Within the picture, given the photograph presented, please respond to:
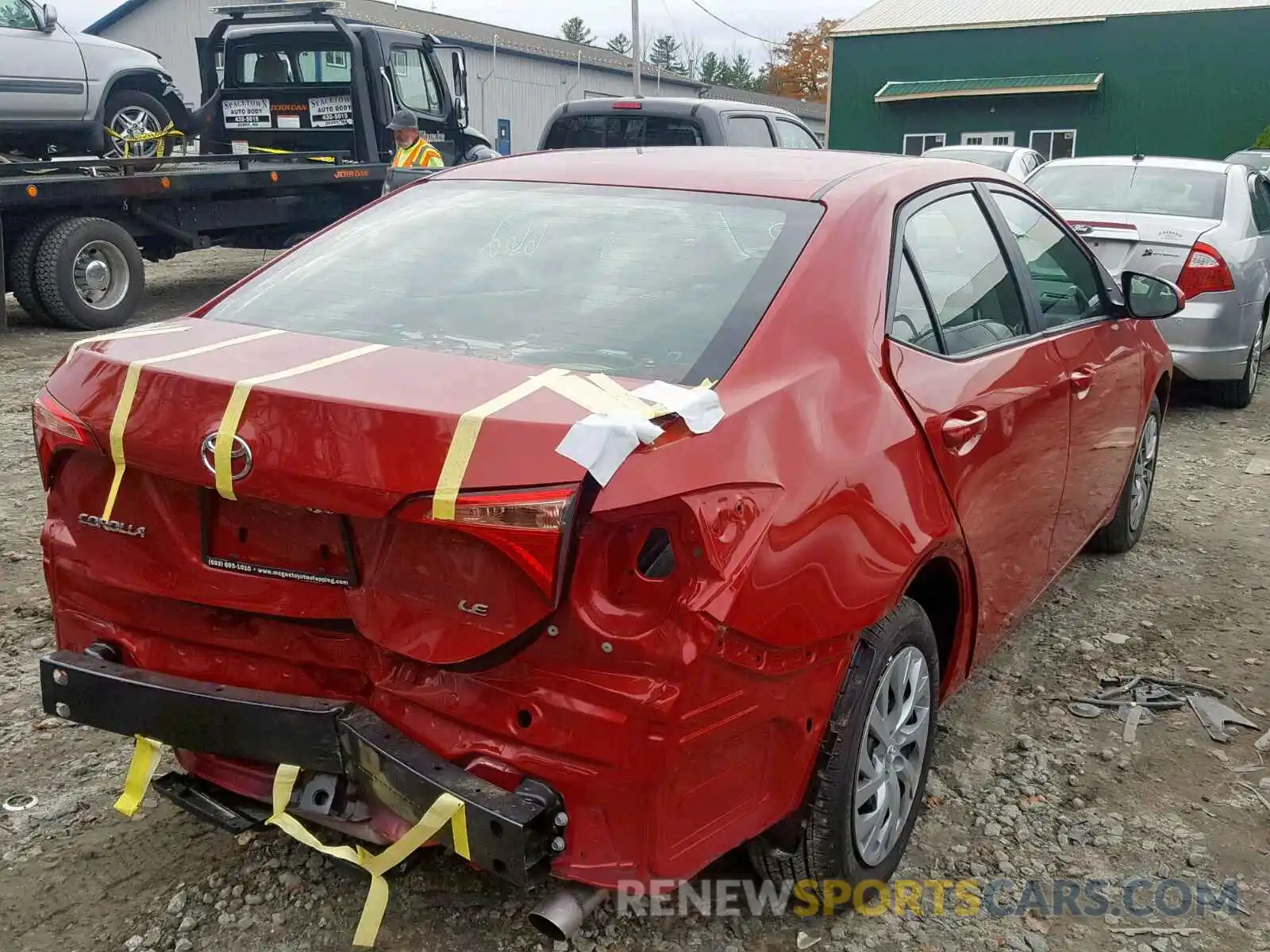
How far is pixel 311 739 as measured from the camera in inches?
84.9

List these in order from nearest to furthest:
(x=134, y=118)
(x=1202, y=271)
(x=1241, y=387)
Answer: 1. (x=1202, y=271)
2. (x=1241, y=387)
3. (x=134, y=118)

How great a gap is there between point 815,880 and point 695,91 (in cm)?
5060

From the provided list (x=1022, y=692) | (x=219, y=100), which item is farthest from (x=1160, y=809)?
(x=219, y=100)

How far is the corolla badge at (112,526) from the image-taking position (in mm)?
2322

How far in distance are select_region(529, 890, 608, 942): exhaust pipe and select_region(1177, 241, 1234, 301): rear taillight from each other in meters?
5.93

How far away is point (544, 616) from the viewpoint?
6.42ft

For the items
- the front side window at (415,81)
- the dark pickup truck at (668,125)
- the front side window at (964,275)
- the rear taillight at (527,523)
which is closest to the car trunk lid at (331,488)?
the rear taillight at (527,523)

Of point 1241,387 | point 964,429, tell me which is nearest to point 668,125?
point 1241,387

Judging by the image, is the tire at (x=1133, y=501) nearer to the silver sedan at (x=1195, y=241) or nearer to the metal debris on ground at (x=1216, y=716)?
the metal debris on ground at (x=1216, y=716)

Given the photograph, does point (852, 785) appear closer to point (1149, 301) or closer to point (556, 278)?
point (556, 278)

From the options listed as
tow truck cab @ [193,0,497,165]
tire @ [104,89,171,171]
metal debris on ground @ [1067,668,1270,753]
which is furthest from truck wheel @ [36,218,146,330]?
metal debris on ground @ [1067,668,1270,753]

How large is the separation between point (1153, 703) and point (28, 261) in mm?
8433

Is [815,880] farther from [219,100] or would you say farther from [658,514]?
[219,100]

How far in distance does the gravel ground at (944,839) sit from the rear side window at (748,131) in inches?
243
